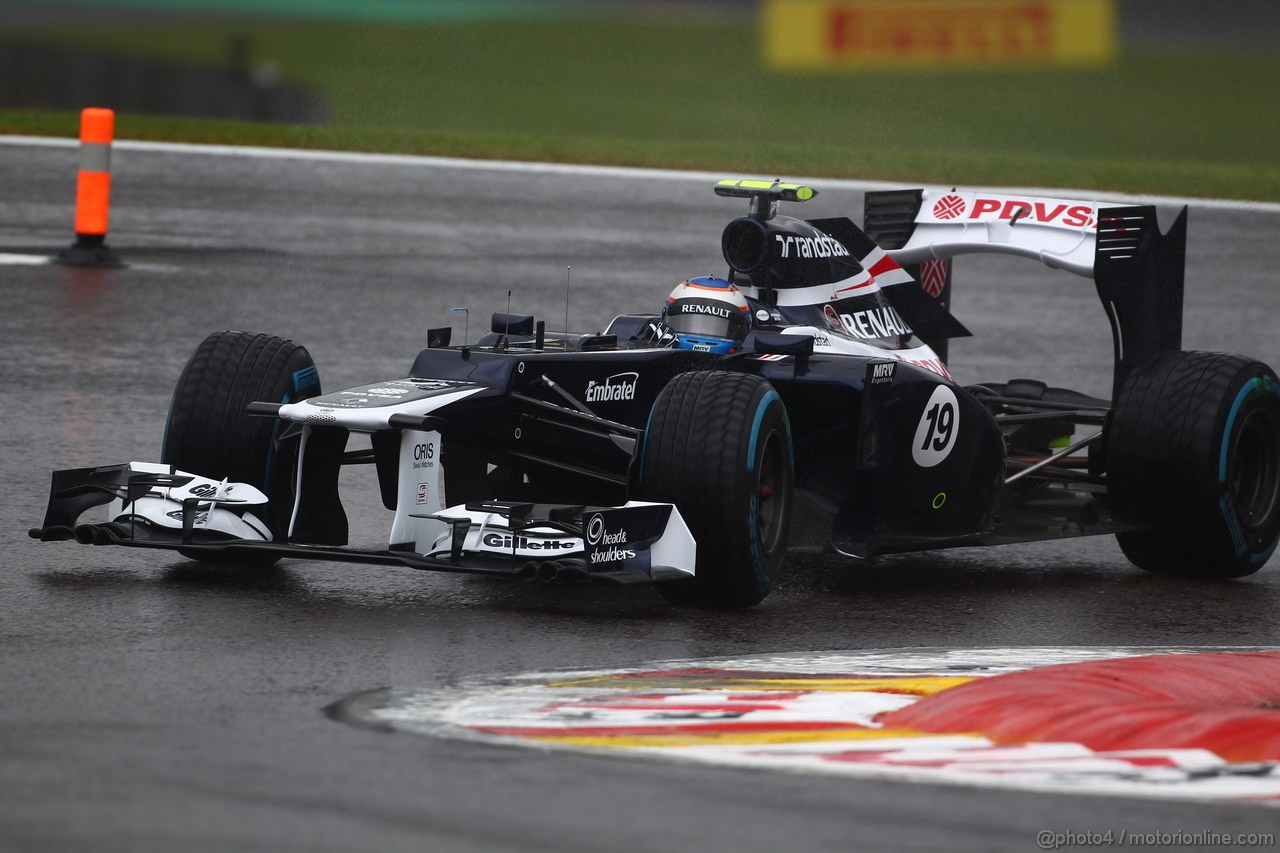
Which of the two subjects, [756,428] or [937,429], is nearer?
[756,428]

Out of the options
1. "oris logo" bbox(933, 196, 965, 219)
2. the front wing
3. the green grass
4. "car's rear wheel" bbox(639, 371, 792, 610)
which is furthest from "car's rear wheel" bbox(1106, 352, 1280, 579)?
the green grass

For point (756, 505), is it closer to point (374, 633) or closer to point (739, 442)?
point (739, 442)

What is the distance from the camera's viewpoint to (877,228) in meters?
9.79

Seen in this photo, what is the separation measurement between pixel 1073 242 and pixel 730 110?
Result: 18.8m

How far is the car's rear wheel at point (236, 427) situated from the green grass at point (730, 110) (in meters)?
14.4

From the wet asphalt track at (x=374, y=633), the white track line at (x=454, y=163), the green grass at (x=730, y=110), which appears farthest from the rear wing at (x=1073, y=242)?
the green grass at (x=730, y=110)

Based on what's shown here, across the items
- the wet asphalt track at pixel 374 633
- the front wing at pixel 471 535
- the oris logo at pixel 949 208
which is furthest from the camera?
the oris logo at pixel 949 208

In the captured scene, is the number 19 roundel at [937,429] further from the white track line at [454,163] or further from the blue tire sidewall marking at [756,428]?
the white track line at [454,163]

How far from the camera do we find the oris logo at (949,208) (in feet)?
31.7

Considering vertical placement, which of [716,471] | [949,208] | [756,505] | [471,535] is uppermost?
[949,208]

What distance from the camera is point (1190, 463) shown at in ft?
27.0

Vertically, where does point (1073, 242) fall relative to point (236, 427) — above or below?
above

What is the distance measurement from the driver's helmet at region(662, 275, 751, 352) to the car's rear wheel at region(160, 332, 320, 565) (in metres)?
1.42

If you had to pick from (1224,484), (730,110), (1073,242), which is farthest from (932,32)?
(1224,484)
